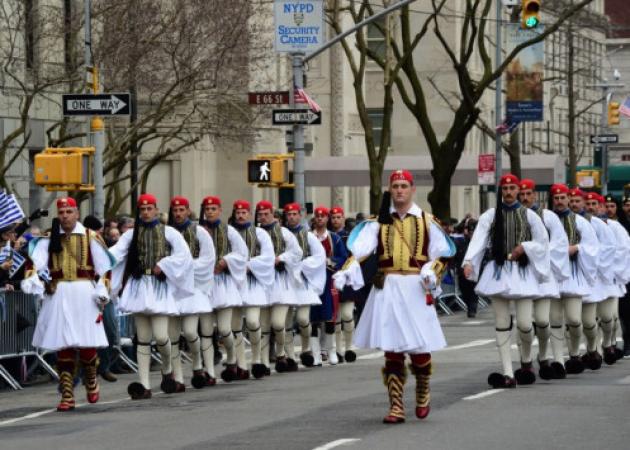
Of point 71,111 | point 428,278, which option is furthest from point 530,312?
point 71,111

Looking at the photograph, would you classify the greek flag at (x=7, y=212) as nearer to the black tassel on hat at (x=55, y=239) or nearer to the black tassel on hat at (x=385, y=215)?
the black tassel on hat at (x=55, y=239)

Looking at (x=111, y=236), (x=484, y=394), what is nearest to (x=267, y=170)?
(x=111, y=236)

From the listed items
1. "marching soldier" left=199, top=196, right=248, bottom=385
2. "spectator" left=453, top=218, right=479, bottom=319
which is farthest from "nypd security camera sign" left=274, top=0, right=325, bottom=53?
"marching soldier" left=199, top=196, right=248, bottom=385

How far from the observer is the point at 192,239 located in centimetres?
1998

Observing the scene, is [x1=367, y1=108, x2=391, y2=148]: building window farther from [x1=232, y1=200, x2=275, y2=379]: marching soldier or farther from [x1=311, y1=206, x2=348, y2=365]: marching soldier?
[x1=232, y1=200, x2=275, y2=379]: marching soldier

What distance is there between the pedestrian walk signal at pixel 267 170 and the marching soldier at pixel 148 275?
10.9 m

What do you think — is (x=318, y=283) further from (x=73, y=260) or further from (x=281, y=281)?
(x=73, y=260)

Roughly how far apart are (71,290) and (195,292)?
6.12ft

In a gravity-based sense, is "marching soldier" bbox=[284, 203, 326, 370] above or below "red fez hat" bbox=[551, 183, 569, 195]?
below

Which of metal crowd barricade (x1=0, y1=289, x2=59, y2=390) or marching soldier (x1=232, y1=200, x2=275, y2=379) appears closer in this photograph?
metal crowd barricade (x1=0, y1=289, x2=59, y2=390)

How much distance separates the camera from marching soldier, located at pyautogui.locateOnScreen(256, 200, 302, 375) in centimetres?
2247

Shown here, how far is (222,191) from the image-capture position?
54.9 m

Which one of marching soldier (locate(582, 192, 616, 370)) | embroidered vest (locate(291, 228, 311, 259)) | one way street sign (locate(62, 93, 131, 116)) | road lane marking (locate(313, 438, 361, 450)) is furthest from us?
one way street sign (locate(62, 93, 131, 116))

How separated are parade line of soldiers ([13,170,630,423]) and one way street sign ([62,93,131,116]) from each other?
2.43 m
